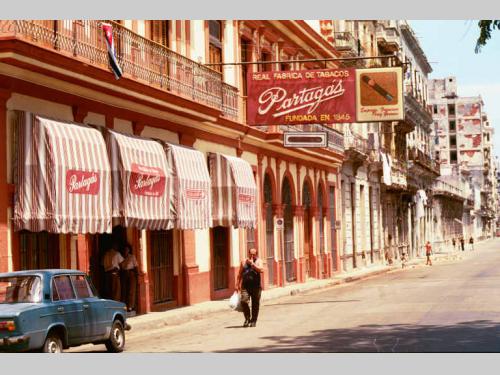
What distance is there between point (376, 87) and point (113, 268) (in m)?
7.67

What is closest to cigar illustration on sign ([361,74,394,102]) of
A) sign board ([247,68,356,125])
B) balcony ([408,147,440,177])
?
sign board ([247,68,356,125])

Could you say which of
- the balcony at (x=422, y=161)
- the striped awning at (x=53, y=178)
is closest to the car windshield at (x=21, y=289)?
the striped awning at (x=53, y=178)

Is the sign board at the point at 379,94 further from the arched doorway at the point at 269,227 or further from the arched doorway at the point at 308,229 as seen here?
A: the arched doorway at the point at 308,229

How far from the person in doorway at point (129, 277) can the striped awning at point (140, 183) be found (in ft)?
2.58

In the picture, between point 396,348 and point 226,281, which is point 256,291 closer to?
point 396,348

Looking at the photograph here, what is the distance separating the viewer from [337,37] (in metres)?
42.8

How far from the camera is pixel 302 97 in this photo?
2300 cm

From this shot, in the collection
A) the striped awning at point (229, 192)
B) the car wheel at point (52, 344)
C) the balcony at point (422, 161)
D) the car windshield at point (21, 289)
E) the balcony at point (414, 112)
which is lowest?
the car wheel at point (52, 344)

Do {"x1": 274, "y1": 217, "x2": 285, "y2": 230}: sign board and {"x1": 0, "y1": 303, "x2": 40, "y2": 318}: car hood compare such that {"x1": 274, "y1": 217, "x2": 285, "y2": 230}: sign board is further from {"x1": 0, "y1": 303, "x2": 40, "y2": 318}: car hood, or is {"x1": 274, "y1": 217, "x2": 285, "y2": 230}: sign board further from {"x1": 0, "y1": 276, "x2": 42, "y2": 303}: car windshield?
{"x1": 0, "y1": 303, "x2": 40, "y2": 318}: car hood

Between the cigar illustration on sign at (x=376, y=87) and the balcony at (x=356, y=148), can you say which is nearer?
the cigar illustration on sign at (x=376, y=87)

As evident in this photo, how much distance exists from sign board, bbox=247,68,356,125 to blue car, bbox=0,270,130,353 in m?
10.0

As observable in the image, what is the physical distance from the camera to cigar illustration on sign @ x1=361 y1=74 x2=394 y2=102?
73.4ft

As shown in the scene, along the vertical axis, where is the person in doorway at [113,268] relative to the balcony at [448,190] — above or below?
below

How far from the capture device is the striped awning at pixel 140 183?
19250 millimetres
